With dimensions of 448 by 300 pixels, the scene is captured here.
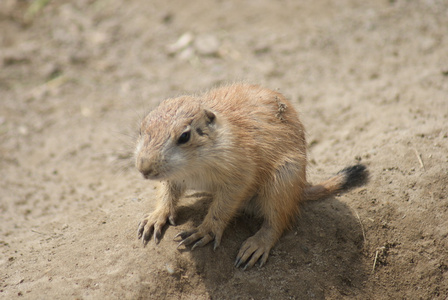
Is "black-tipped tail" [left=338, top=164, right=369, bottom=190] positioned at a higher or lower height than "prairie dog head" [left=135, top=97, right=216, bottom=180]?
lower

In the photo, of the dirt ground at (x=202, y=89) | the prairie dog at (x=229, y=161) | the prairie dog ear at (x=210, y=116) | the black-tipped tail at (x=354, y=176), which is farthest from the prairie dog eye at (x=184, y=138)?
the black-tipped tail at (x=354, y=176)

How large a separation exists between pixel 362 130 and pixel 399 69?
175 cm

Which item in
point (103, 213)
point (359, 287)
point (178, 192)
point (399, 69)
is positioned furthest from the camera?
point (399, 69)

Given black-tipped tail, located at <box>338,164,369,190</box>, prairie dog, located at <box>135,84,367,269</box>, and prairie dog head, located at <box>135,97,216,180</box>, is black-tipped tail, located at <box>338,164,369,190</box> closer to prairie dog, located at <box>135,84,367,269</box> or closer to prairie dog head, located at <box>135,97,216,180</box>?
prairie dog, located at <box>135,84,367,269</box>

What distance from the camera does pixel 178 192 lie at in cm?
413

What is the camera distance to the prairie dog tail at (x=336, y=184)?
4.47 metres

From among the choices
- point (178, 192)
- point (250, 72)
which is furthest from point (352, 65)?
point (178, 192)

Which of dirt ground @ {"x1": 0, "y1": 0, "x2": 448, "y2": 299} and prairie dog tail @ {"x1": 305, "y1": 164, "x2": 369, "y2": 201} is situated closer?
dirt ground @ {"x1": 0, "y1": 0, "x2": 448, "y2": 299}

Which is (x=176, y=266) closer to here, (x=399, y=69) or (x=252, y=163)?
(x=252, y=163)

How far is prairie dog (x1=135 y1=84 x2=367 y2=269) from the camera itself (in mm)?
3506

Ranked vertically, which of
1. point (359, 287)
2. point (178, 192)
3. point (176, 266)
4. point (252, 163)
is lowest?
point (359, 287)

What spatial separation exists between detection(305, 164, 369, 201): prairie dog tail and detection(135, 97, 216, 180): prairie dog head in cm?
136

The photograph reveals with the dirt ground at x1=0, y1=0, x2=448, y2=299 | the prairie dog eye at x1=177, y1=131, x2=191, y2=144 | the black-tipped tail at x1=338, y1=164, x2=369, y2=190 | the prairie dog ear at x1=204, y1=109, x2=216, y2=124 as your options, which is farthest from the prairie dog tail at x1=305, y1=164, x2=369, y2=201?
the prairie dog eye at x1=177, y1=131, x2=191, y2=144

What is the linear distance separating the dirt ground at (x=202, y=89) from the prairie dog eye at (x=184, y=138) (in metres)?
0.92
